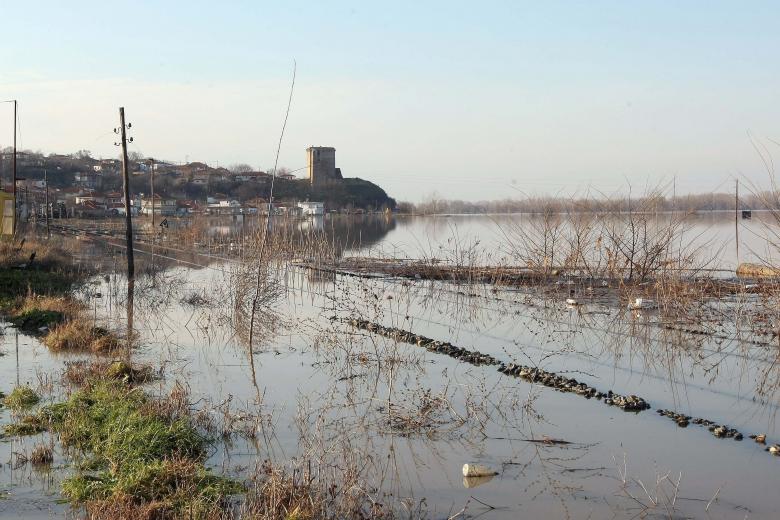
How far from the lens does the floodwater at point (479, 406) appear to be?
6703 millimetres

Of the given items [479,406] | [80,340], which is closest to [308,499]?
[479,406]

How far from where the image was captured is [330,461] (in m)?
7.32

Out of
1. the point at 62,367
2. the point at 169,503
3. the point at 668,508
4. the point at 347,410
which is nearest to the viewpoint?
the point at 169,503

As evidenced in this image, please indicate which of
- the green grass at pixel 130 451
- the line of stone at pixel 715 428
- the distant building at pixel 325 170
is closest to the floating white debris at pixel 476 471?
the green grass at pixel 130 451

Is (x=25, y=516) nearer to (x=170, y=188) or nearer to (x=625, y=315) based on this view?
(x=625, y=315)

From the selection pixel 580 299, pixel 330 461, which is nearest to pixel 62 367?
pixel 330 461

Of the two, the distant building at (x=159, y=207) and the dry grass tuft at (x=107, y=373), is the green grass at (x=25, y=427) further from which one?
the distant building at (x=159, y=207)

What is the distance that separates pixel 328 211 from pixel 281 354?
117m

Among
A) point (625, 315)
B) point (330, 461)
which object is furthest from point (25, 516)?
point (625, 315)

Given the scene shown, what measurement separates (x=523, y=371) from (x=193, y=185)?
128639 mm

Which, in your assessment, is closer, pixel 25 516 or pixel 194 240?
pixel 25 516

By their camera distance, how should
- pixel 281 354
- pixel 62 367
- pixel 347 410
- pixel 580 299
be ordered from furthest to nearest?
1. pixel 580 299
2. pixel 281 354
3. pixel 62 367
4. pixel 347 410

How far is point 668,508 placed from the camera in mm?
6355

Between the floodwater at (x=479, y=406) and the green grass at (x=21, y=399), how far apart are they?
251 millimetres
